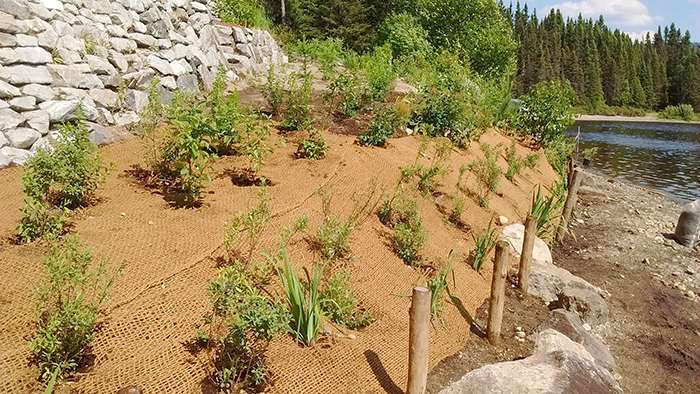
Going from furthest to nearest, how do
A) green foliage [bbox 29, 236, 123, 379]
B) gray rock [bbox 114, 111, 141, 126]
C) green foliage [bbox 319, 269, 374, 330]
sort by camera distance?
gray rock [bbox 114, 111, 141, 126] < green foliage [bbox 319, 269, 374, 330] < green foliage [bbox 29, 236, 123, 379]

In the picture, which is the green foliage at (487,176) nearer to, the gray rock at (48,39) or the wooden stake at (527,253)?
the wooden stake at (527,253)

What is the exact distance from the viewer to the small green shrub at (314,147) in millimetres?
6488

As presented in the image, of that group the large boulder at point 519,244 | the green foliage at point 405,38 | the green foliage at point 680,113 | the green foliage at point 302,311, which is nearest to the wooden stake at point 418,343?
the green foliage at point 302,311

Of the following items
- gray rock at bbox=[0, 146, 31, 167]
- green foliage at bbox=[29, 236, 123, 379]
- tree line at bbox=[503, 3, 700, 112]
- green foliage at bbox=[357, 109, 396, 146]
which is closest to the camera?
green foliage at bbox=[29, 236, 123, 379]

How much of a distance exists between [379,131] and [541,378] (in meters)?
4.50

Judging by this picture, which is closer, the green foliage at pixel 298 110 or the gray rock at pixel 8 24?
the gray rock at pixel 8 24

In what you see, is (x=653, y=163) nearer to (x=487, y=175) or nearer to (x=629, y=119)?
(x=487, y=175)

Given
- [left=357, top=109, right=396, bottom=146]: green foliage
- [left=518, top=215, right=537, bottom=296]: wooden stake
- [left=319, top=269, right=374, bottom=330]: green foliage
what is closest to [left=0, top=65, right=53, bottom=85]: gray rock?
[left=357, top=109, right=396, bottom=146]: green foliage

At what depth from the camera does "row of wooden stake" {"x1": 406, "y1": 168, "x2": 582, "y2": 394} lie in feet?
11.2

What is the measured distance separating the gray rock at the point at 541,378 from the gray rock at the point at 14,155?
4.84 metres

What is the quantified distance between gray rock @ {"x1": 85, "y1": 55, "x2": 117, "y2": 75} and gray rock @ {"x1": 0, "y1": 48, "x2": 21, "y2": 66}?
1016 millimetres

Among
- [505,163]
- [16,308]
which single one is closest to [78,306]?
[16,308]

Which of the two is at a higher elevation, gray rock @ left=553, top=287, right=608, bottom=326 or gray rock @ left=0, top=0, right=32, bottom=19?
gray rock @ left=0, top=0, right=32, bottom=19

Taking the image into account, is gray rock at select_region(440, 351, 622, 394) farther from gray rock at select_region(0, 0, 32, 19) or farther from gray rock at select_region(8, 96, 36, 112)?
gray rock at select_region(0, 0, 32, 19)
